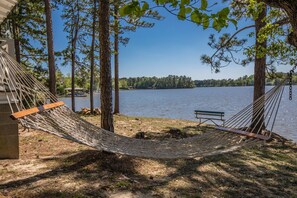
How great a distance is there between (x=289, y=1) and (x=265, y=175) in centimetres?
281

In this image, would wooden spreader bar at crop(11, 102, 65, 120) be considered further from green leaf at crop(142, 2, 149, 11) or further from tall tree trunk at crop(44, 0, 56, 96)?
tall tree trunk at crop(44, 0, 56, 96)

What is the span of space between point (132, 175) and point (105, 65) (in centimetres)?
168

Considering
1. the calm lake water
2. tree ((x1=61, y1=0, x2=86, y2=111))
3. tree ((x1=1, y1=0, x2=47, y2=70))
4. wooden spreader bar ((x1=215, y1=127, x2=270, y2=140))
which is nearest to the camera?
wooden spreader bar ((x1=215, y1=127, x2=270, y2=140))

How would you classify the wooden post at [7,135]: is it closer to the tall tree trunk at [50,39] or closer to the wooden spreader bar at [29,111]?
the wooden spreader bar at [29,111]

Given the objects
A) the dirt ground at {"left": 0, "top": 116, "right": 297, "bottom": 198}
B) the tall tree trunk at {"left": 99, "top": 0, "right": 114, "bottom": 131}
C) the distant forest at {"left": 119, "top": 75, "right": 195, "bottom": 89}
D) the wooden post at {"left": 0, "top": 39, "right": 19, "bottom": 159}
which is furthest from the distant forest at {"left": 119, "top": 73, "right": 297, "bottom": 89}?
the wooden post at {"left": 0, "top": 39, "right": 19, "bottom": 159}

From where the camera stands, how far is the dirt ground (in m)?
2.93

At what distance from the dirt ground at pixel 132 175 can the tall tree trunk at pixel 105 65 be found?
618 millimetres

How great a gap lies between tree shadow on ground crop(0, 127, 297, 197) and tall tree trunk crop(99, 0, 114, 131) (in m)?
0.61

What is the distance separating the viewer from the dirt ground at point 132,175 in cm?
293

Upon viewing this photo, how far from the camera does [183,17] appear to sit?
4.00ft

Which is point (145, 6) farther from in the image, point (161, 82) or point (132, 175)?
point (161, 82)

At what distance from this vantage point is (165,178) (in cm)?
353

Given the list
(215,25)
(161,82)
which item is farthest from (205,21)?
(161,82)

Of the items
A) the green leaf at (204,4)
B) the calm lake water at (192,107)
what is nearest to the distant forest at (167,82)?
the calm lake water at (192,107)
